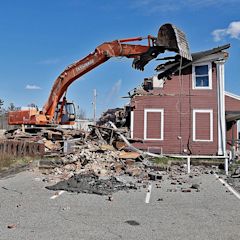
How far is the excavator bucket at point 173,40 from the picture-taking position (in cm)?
1320

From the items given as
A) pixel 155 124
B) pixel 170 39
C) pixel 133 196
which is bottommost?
pixel 133 196

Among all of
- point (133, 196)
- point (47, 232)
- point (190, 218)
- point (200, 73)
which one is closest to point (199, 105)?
point (200, 73)

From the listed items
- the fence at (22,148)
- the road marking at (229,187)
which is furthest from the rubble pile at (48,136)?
the road marking at (229,187)

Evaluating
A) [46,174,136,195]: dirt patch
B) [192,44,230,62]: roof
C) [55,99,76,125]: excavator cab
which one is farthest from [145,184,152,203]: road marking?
[192,44,230,62]: roof

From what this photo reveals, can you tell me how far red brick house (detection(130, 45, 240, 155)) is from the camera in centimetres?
2166

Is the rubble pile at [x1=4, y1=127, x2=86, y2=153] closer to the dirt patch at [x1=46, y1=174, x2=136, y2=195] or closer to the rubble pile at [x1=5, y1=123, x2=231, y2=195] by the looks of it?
the rubble pile at [x1=5, y1=123, x2=231, y2=195]

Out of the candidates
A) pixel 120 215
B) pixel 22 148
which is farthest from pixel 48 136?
pixel 120 215

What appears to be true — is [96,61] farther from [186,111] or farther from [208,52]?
[208,52]

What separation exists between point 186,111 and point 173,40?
941cm

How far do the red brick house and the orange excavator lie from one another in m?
4.42

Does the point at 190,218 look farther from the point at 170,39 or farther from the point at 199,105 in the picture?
the point at 199,105

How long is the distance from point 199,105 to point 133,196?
1341 centimetres

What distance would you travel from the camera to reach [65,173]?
1383 cm

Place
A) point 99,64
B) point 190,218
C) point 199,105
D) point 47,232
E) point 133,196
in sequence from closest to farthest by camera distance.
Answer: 1. point 47,232
2. point 190,218
3. point 133,196
4. point 99,64
5. point 199,105
